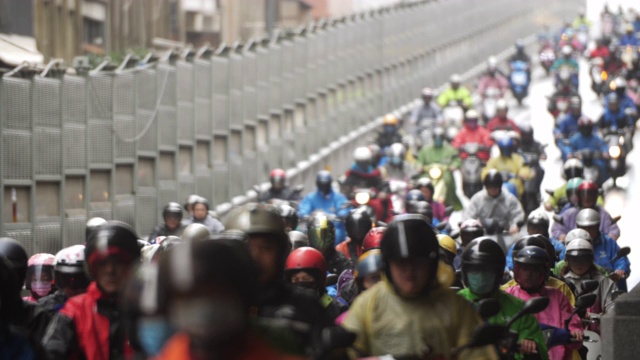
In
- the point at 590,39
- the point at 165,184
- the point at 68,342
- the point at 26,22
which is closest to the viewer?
the point at 68,342

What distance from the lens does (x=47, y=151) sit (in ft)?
67.0

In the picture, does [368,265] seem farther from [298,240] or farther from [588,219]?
[588,219]

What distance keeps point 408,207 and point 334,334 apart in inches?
600

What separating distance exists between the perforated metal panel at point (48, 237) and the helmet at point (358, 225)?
484 cm

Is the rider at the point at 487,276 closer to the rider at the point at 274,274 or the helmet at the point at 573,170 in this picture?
the rider at the point at 274,274

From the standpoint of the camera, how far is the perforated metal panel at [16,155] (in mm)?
19280

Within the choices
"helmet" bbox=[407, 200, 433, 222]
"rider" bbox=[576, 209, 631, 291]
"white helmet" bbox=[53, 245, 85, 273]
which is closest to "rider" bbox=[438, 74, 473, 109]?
"helmet" bbox=[407, 200, 433, 222]

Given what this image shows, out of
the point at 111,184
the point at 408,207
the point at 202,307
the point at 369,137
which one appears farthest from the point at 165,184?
the point at 202,307

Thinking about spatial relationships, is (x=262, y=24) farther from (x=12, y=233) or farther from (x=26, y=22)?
(x=12, y=233)

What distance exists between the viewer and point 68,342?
26.0ft

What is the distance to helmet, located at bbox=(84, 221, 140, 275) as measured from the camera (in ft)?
26.1

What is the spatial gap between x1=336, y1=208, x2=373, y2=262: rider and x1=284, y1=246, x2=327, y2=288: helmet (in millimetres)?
5439

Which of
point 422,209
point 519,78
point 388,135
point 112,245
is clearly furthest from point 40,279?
point 519,78

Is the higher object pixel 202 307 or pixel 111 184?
pixel 202 307
